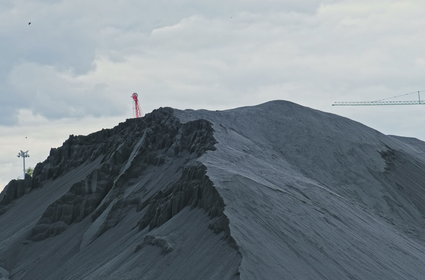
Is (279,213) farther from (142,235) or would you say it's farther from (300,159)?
(300,159)

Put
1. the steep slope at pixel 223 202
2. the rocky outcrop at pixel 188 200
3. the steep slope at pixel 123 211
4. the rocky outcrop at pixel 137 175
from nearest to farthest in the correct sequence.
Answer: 1. the steep slope at pixel 223 202
2. the steep slope at pixel 123 211
3. the rocky outcrop at pixel 188 200
4. the rocky outcrop at pixel 137 175

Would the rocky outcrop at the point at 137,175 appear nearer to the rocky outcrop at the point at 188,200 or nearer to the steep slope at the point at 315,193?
the rocky outcrop at the point at 188,200

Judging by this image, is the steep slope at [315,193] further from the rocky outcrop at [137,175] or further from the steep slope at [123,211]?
the rocky outcrop at [137,175]

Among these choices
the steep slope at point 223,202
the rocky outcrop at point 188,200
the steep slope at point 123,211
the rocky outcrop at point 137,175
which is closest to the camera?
the steep slope at point 223,202

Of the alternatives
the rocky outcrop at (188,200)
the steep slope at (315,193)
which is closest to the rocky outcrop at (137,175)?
the rocky outcrop at (188,200)

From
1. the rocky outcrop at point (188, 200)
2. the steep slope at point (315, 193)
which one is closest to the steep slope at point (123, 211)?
the rocky outcrop at point (188, 200)

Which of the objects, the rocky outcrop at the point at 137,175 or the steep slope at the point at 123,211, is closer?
the steep slope at the point at 123,211

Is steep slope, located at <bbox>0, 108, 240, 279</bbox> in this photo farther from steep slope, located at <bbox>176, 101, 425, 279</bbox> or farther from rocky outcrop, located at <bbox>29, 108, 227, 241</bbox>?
steep slope, located at <bbox>176, 101, 425, 279</bbox>

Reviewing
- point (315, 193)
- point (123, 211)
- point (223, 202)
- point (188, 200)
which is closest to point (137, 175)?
point (123, 211)

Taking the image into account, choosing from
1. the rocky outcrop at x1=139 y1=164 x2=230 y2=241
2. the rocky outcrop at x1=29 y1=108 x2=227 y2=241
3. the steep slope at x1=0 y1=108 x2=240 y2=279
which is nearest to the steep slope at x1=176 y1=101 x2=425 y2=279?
the rocky outcrop at x1=139 y1=164 x2=230 y2=241
